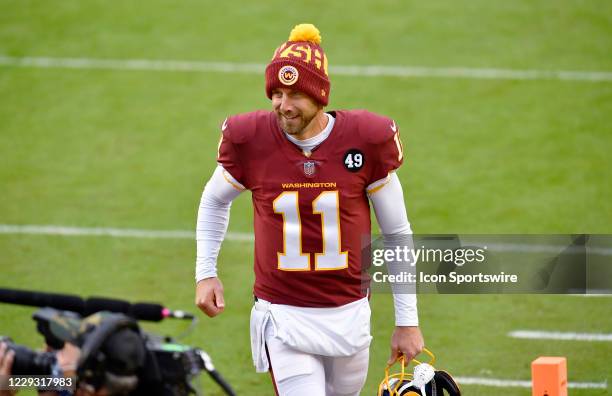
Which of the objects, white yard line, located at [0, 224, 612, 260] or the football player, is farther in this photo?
white yard line, located at [0, 224, 612, 260]

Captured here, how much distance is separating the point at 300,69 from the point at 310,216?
690 millimetres

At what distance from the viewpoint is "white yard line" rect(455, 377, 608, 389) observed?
773cm

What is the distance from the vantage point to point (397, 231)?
18.7 ft

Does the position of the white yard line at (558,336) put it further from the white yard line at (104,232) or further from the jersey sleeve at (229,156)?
the jersey sleeve at (229,156)

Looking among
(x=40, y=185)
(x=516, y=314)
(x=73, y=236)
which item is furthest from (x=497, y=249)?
(x=40, y=185)

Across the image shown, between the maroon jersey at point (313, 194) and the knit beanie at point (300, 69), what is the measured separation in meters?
0.17

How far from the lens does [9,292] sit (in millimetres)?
5125

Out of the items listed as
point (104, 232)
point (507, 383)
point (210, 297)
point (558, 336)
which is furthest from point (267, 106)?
point (210, 297)

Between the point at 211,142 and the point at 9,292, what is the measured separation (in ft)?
23.6

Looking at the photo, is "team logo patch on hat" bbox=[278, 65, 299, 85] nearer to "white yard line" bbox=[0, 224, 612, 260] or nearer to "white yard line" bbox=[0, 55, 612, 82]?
"white yard line" bbox=[0, 224, 612, 260]

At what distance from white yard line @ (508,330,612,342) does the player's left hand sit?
3.14 meters

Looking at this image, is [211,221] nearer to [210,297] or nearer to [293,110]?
[210,297]

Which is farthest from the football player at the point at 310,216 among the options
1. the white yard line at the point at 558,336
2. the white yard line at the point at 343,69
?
the white yard line at the point at 343,69

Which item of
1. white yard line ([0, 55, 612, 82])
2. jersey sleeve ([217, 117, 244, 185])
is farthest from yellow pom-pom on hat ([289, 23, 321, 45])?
white yard line ([0, 55, 612, 82])
